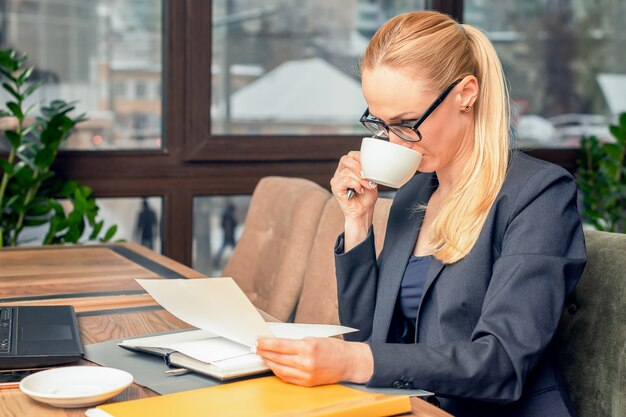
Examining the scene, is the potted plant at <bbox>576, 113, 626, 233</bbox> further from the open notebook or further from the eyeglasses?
the open notebook

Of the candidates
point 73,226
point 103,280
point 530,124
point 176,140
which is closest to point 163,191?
point 176,140

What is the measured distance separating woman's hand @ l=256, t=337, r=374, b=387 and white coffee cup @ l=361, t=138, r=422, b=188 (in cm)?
38

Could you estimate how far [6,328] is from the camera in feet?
4.62

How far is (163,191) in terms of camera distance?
3238mm

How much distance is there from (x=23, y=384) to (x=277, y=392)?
1.07 feet

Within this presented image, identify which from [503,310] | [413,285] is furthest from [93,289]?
[503,310]

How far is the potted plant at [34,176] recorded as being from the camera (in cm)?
282

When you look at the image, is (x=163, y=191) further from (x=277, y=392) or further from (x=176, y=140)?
(x=277, y=392)

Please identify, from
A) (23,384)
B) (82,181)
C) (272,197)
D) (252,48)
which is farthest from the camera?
(252,48)

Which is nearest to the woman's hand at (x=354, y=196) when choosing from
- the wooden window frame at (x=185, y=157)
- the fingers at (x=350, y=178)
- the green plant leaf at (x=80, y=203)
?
the fingers at (x=350, y=178)

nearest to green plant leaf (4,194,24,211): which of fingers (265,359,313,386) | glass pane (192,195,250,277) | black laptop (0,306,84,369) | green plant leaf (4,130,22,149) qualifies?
green plant leaf (4,130,22,149)

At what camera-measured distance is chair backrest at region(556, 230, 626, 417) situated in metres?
1.43

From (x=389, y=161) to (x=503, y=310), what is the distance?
1.07 feet

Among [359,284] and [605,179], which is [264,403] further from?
[605,179]
